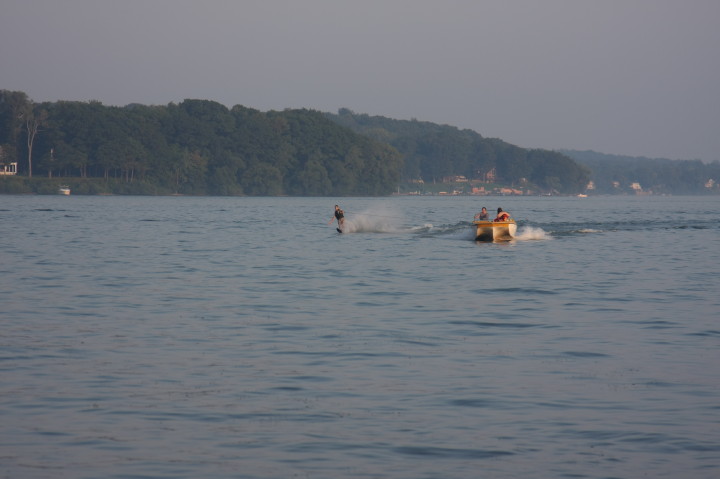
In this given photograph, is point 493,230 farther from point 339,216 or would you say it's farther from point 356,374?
point 356,374

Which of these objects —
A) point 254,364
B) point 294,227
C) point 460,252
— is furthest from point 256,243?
point 254,364

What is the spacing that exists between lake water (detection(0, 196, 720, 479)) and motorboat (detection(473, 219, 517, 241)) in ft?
56.3

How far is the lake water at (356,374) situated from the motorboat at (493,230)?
56.3ft

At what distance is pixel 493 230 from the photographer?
52969 mm

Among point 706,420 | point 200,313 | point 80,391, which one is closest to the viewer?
point 706,420

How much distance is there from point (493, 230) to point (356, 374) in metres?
37.8

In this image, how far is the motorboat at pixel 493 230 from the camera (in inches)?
2079

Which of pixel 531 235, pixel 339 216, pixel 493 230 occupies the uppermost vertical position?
pixel 339 216

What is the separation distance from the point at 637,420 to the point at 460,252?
1363 inches

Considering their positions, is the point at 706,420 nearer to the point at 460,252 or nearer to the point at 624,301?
the point at 624,301

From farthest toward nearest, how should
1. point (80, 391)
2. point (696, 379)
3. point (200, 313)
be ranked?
point (200, 313) → point (696, 379) → point (80, 391)

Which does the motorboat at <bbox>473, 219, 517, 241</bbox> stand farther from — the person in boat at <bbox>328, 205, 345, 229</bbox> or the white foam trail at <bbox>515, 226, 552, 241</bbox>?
the person in boat at <bbox>328, 205, 345, 229</bbox>

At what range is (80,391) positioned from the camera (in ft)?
47.4

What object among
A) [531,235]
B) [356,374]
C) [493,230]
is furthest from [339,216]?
[356,374]
